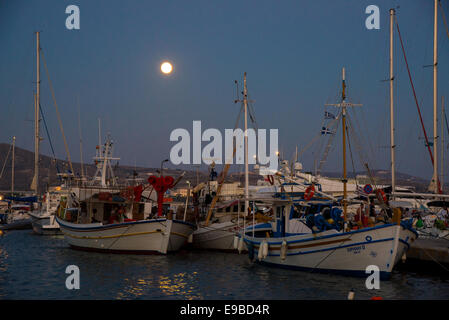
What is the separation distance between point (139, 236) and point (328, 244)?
41.7 ft

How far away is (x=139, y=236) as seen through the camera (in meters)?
28.8

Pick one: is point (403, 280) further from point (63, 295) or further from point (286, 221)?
point (63, 295)

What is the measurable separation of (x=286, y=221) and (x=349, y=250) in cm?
486

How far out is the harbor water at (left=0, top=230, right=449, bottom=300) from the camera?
1814 cm

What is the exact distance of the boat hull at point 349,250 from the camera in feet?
65.4

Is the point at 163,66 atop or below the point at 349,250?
atop

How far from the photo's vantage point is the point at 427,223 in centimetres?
3381

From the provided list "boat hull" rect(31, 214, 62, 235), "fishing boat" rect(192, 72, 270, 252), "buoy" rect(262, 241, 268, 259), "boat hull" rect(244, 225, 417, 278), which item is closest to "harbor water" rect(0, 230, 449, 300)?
"boat hull" rect(244, 225, 417, 278)

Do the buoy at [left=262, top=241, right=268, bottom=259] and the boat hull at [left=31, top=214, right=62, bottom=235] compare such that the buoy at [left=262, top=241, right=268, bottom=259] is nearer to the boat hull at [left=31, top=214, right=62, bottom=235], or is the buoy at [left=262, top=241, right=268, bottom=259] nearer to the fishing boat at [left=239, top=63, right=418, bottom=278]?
the fishing boat at [left=239, top=63, right=418, bottom=278]

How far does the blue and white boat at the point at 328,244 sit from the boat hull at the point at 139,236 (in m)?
5.90

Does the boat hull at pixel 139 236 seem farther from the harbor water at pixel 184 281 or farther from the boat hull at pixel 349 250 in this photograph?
the boat hull at pixel 349 250

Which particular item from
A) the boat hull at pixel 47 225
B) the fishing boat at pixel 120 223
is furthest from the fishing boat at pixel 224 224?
the boat hull at pixel 47 225
